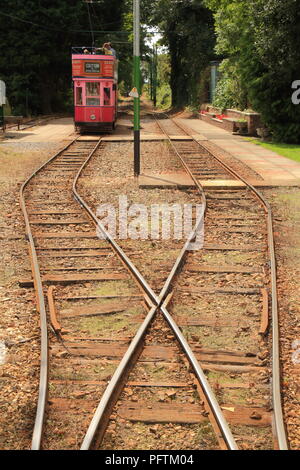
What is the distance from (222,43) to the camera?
3453 cm

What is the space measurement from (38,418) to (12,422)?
0.28m

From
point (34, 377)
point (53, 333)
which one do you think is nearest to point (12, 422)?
point (34, 377)

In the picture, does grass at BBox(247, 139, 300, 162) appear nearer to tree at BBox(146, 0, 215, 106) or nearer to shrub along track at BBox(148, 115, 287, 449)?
shrub along track at BBox(148, 115, 287, 449)

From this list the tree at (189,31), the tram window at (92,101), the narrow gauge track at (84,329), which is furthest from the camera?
the tree at (189,31)

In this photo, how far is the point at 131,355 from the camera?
19.3 feet

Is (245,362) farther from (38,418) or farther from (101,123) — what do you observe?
(101,123)

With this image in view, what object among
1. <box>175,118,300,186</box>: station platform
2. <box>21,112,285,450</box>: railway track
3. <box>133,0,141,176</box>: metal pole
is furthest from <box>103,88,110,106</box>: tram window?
<box>21,112,285,450</box>: railway track

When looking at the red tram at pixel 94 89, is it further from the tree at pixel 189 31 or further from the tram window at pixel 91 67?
the tree at pixel 189 31

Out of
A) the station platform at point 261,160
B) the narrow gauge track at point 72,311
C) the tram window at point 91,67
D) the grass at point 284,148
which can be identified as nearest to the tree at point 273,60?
the grass at point 284,148

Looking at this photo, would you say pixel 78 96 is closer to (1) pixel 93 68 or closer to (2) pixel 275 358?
(1) pixel 93 68

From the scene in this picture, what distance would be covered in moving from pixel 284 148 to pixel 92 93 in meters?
10.1

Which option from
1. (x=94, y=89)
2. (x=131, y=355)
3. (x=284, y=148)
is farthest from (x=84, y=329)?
(x=94, y=89)

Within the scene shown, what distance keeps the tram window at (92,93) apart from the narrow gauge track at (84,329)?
709 inches

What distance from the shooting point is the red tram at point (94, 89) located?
28062 mm
